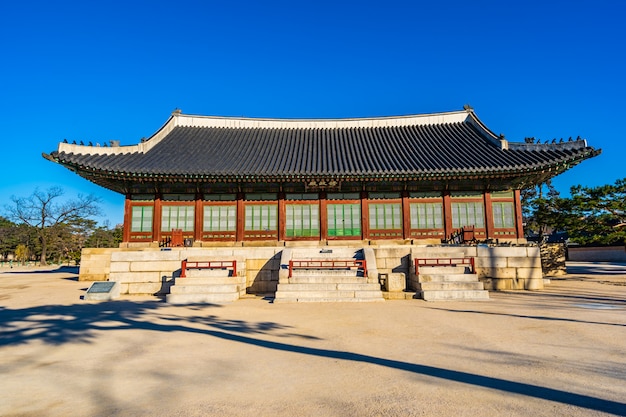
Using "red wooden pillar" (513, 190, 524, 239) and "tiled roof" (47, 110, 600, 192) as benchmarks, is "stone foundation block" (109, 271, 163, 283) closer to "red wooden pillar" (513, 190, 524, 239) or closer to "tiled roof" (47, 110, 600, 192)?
"tiled roof" (47, 110, 600, 192)

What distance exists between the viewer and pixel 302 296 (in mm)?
11484

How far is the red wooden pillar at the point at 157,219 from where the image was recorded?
18.2m

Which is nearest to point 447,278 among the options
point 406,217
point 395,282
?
point 395,282

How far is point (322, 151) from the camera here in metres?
21.3

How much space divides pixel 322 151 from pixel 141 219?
10803mm

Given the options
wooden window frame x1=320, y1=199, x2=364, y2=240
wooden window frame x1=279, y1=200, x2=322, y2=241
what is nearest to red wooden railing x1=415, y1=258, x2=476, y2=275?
wooden window frame x1=320, y1=199, x2=364, y2=240

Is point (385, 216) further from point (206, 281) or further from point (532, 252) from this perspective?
point (206, 281)

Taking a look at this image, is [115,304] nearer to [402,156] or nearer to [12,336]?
[12,336]

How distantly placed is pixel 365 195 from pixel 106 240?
5463 cm

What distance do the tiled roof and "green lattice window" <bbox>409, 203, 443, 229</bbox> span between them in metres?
2.18

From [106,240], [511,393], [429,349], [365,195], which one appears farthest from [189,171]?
[106,240]

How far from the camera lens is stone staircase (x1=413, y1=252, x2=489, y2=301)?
460 inches

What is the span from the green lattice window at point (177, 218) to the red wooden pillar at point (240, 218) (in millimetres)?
2417

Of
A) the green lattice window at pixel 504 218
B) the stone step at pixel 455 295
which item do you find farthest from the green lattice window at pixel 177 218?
the green lattice window at pixel 504 218
